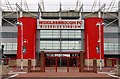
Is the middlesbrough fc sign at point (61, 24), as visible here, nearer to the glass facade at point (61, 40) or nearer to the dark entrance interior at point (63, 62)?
the glass facade at point (61, 40)

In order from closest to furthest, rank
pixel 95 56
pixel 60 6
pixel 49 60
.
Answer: pixel 49 60, pixel 95 56, pixel 60 6

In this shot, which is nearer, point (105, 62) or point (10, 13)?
point (105, 62)

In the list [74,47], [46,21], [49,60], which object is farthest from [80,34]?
[49,60]

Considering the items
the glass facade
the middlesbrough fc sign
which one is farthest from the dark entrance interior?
the middlesbrough fc sign

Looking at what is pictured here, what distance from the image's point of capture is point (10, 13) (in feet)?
281

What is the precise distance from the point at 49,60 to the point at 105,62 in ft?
65.6

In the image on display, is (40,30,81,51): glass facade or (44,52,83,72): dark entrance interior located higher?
(40,30,81,51): glass facade

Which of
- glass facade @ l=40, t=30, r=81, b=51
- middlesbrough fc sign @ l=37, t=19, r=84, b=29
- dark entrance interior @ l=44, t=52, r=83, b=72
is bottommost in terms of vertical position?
dark entrance interior @ l=44, t=52, r=83, b=72

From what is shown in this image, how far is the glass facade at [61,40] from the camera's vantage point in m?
77.9

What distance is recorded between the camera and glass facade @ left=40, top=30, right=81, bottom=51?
7788 centimetres

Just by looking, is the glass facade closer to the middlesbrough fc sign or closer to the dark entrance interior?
the middlesbrough fc sign

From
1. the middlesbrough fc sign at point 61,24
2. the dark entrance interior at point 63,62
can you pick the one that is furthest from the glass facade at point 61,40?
the dark entrance interior at point 63,62

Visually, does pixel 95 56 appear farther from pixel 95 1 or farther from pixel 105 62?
pixel 95 1

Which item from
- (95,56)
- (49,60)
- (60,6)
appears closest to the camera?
(49,60)
